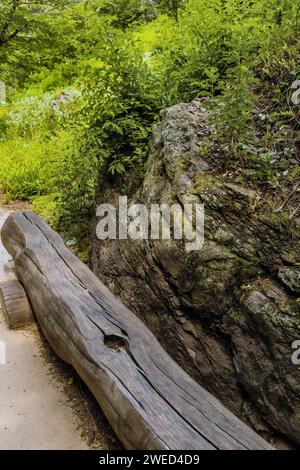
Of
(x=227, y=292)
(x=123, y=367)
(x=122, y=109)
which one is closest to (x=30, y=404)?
(x=123, y=367)

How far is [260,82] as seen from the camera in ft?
14.1

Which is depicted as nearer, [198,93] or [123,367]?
[123,367]

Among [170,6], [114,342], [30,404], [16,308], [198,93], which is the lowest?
[30,404]

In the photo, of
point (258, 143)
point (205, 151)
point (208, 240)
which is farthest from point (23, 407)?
point (258, 143)

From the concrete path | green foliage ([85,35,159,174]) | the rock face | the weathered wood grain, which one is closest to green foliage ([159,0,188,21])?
green foliage ([85,35,159,174])

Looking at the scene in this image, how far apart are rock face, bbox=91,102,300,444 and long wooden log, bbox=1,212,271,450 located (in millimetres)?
457

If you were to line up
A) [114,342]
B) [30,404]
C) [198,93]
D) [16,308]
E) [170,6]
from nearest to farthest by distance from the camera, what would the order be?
1. [114,342]
2. [30,404]
3. [16,308]
4. [198,93]
5. [170,6]

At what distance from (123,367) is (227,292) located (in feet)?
3.34

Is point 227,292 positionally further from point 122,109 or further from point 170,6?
point 170,6

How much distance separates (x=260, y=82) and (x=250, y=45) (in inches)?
17.5

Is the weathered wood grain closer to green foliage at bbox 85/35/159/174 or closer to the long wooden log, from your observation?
the long wooden log

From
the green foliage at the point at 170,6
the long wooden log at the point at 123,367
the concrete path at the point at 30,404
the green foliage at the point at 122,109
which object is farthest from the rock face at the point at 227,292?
the green foliage at the point at 170,6

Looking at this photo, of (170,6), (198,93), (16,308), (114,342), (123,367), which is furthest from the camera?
(170,6)

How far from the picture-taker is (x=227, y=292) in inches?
130
